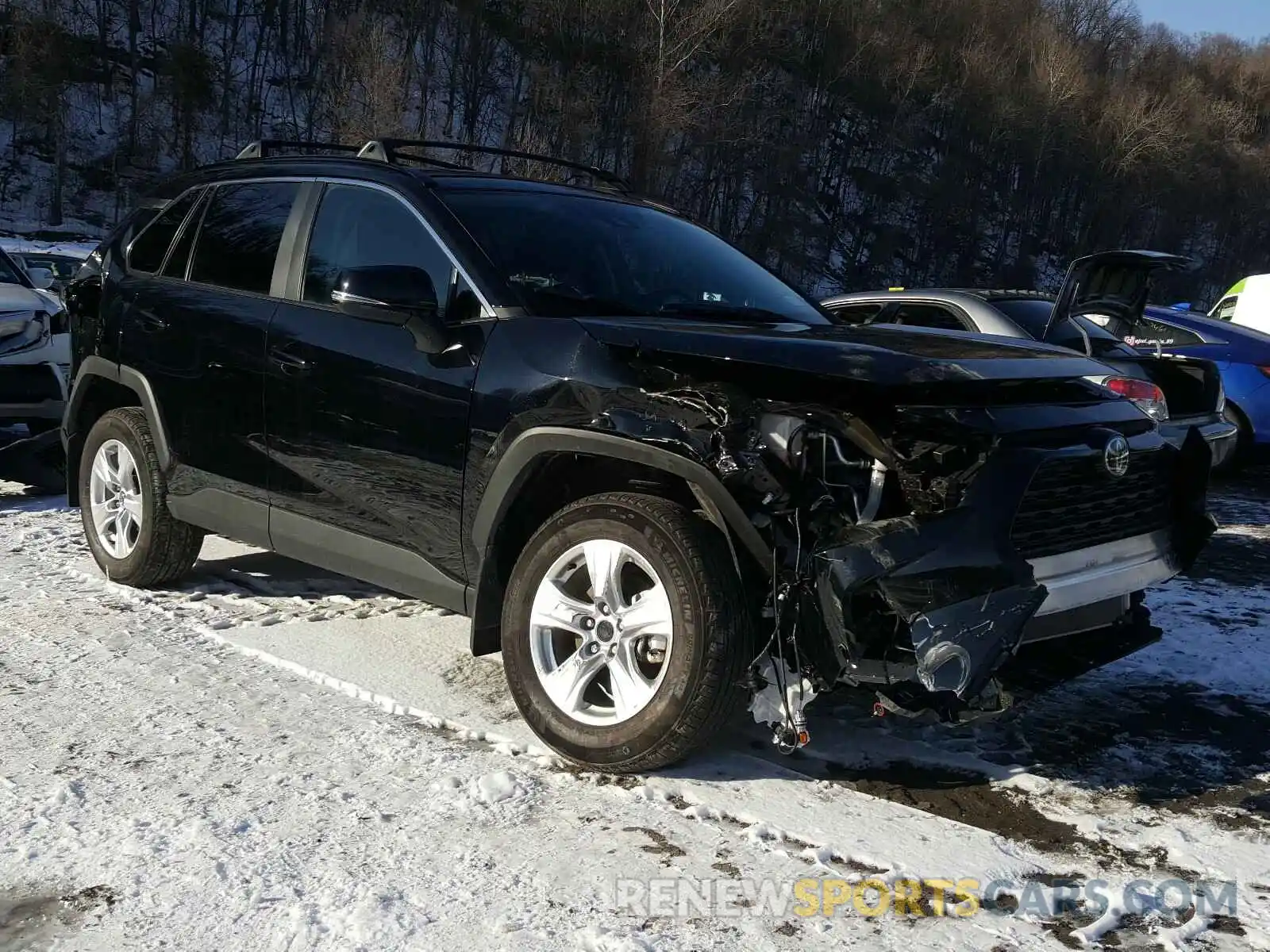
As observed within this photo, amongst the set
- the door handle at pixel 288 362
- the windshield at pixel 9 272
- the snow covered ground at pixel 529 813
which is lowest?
the snow covered ground at pixel 529 813

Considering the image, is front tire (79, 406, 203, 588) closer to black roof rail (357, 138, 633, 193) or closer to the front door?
the front door

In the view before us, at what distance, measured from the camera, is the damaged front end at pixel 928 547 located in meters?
2.84

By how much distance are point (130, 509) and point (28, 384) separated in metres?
2.92

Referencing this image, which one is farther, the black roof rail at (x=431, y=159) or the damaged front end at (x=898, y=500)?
the black roof rail at (x=431, y=159)

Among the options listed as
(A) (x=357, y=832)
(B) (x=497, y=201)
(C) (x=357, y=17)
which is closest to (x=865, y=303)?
(B) (x=497, y=201)

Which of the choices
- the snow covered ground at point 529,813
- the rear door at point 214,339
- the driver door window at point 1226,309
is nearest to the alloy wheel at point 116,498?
the rear door at point 214,339

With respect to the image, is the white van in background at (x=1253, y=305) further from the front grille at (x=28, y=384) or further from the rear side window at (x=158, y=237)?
the front grille at (x=28, y=384)

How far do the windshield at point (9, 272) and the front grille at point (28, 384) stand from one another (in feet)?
3.56

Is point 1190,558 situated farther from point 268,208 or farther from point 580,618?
point 268,208

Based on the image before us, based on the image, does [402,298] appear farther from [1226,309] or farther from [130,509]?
[1226,309]

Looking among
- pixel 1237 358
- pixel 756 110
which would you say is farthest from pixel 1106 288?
pixel 756 110

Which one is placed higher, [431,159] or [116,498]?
[431,159]

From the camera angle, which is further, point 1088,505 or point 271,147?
point 271,147

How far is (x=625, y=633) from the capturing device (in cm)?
332
